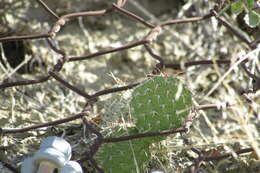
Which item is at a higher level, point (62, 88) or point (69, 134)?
point (62, 88)

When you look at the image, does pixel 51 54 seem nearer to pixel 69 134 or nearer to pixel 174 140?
pixel 69 134

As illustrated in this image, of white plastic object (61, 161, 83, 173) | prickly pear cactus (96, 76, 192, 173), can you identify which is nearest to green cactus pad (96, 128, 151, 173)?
prickly pear cactus (96, 76, 192, 173)

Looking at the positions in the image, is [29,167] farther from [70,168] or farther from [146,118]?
[146,118]

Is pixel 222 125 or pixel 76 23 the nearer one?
pixel 222 125

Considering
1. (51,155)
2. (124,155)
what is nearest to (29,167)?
(51,155)

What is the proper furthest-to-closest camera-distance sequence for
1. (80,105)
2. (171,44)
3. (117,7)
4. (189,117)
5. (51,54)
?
(171,44)
(51,54)
(80,105)
(117,7)
(189,117)

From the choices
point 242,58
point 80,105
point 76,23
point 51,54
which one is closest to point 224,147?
point 242,58

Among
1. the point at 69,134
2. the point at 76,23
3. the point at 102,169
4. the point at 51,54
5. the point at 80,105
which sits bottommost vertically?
the point at 102,169
